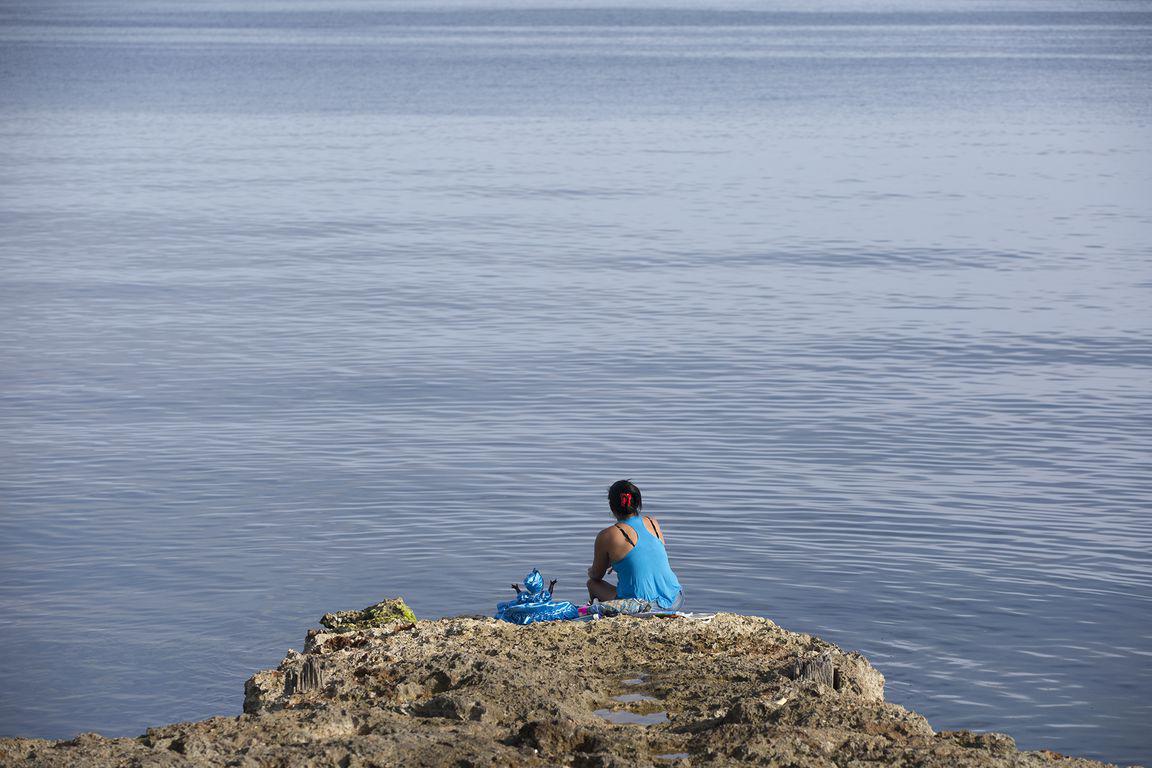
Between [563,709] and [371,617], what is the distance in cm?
280

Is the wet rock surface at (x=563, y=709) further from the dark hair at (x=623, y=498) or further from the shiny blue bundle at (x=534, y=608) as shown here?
the dark hair at (x=623, y=498)

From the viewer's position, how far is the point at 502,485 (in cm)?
1590

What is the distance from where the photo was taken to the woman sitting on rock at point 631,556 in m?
10.6

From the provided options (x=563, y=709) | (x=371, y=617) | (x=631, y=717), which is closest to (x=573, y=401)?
(x=371, y=617)

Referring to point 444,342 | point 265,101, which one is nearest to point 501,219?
point 444,342

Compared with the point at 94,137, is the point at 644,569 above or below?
below

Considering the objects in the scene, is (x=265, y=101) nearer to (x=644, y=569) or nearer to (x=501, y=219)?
(x=501, y=219)

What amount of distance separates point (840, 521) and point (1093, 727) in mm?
4541

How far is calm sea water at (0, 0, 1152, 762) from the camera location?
12508mm

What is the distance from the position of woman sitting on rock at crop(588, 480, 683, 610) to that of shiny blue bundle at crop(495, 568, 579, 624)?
29cm

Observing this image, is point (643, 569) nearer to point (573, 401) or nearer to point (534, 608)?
point (534, 608)

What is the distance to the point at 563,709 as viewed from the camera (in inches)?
335

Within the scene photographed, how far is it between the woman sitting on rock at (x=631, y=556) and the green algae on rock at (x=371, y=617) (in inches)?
48.8

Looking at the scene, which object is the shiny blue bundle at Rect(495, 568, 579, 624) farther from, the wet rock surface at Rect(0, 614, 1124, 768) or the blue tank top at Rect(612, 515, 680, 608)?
the blue tank top at Rect(612, 515, 680, 608)
